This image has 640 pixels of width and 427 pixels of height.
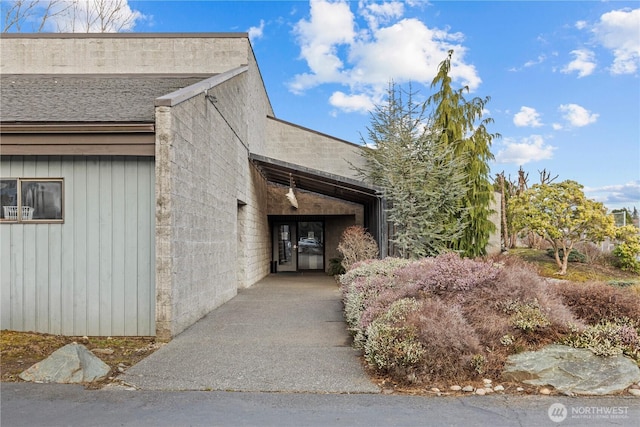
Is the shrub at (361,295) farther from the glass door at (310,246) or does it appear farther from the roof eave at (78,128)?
the glass door at (310,246)

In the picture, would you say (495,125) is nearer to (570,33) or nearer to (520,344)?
(570,33)

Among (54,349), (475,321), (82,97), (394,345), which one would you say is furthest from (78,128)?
(475,321)

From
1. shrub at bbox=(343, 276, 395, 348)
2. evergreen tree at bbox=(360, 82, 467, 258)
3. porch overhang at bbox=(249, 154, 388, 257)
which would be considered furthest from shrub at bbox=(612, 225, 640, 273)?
shrub at bbox=(343, 276, 395, 348)

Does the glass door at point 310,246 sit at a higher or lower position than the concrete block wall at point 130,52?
lower

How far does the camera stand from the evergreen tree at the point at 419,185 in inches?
489

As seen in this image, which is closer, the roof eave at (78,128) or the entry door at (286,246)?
the roof eave at (78,128)

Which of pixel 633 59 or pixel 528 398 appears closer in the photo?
pixel 528 398

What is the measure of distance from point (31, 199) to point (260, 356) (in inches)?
170

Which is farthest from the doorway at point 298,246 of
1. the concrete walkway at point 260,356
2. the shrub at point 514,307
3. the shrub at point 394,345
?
the shrub at point 394,345

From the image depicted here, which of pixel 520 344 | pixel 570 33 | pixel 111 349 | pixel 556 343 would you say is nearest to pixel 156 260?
pixel 111 349

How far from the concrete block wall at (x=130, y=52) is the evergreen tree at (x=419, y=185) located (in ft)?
17.8

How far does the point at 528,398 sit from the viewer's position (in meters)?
3.90

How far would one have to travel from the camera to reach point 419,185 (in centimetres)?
1267

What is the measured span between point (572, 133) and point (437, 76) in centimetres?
463
